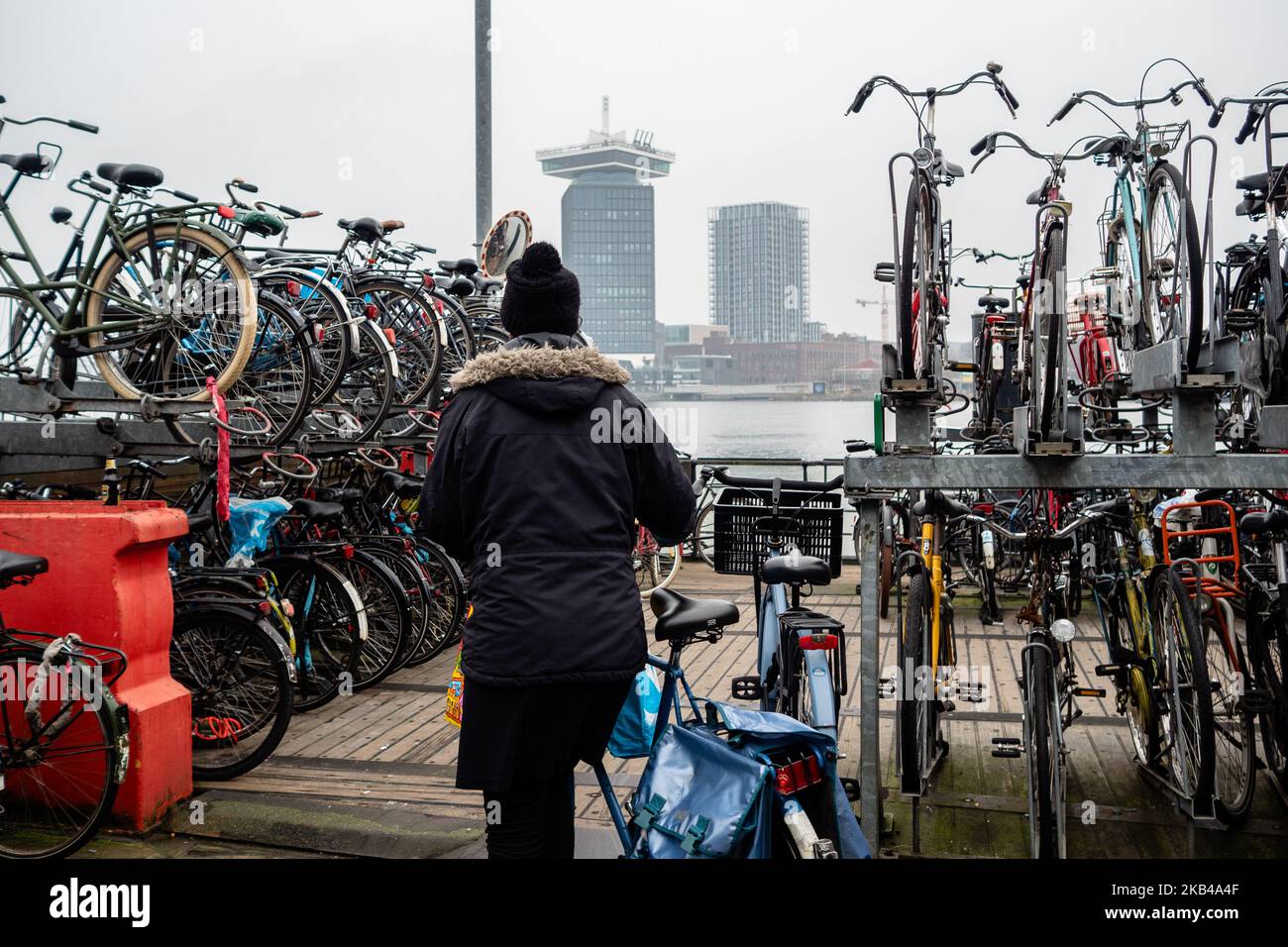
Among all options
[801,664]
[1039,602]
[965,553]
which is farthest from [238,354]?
[965,553]

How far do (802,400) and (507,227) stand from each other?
4358mm

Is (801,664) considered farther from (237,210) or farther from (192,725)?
(237,210)

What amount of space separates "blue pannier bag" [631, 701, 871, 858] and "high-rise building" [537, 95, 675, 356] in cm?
720

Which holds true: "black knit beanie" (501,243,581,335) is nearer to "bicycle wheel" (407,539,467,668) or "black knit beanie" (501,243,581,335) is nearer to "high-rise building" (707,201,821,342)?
"bicycle wheel" (407,539,467,668)

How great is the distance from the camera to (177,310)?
568cm

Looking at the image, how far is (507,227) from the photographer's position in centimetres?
748

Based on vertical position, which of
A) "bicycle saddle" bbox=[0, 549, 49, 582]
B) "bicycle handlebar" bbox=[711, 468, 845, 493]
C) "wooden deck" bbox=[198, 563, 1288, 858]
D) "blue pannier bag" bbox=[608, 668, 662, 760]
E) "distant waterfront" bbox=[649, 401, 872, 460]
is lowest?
"wooden deck" bbox=[198, 563, 1288, 858]

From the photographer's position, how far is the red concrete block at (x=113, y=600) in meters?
4.18

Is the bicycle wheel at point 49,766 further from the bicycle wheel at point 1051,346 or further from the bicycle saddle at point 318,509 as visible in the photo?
the bicycle wheel at point 1051,346

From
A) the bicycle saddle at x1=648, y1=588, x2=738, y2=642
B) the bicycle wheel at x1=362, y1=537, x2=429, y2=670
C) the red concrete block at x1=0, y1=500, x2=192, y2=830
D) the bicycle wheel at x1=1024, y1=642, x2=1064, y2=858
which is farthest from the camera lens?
the bicycle wheel at x1=362, y1=537, x2=429, y2=670

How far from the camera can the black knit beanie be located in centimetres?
296

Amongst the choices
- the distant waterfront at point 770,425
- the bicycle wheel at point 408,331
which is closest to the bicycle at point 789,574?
the distant waterfront at point 770,425

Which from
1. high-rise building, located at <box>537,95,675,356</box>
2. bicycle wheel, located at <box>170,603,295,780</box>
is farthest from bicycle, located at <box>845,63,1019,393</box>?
high-rise building, located at <box>537,95,675,356</box>

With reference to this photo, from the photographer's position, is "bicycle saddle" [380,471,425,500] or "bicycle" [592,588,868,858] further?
"bicycle saddle" [380,471,425,500]
